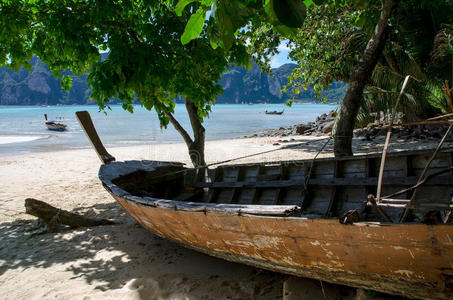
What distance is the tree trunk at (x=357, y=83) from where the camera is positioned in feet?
16.5

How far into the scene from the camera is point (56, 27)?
4.32 m

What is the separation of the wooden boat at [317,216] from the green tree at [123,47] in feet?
5.14

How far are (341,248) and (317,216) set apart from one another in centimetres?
46

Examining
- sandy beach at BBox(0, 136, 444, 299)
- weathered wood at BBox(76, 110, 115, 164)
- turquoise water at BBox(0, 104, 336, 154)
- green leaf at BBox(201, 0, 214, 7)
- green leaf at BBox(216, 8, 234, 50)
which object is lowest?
sandy beach at BBox(0, 136, 444, 299)

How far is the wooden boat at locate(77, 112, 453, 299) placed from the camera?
2.04m

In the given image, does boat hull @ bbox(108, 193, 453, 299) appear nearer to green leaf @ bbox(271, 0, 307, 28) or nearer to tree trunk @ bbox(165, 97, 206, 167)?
green leaf @ bbox(271, 0, 307, 28)

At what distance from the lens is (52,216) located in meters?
5.17

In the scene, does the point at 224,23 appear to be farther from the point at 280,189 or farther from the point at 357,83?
the point at 357,83

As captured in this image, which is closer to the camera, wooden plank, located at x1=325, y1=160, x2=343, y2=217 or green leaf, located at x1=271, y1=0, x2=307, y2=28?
green leaf, located at x1=271, y1=0, x2=307, y2=28

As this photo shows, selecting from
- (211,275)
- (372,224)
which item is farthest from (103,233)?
(372,224)

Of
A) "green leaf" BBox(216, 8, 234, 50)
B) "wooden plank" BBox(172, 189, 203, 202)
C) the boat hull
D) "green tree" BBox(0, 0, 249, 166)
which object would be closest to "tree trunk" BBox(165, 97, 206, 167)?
"green tree" BBox(0, 0, 249, 166)

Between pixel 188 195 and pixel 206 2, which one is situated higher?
pixel 206 2

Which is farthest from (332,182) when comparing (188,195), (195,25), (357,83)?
(195,25)

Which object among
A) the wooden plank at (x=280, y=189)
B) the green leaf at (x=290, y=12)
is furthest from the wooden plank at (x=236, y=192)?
the green leaf at (x=290, y=12)
